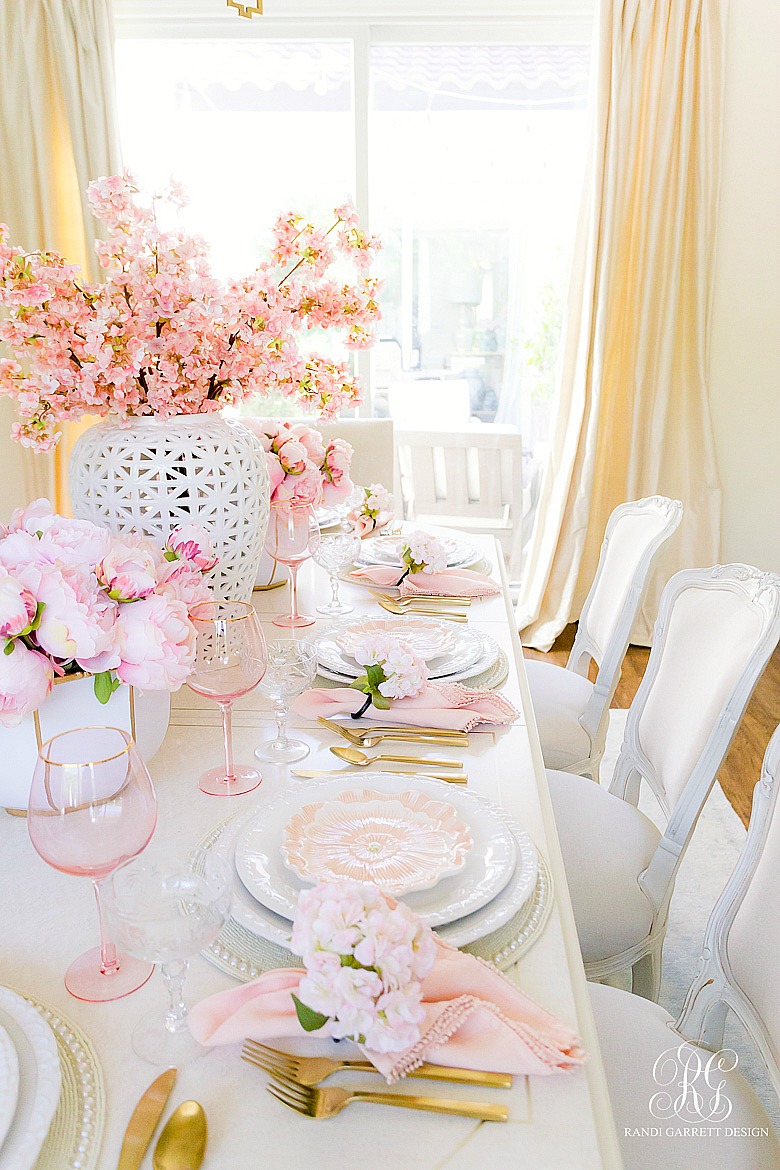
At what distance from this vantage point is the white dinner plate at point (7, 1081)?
654mm

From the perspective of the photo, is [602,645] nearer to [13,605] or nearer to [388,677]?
[388,677]

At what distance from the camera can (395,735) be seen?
1319mm

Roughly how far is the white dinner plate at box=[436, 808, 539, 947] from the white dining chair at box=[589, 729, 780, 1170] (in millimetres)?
304

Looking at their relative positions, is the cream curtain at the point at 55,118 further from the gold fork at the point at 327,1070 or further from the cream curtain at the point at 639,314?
the gold fork at the point at 327,1070

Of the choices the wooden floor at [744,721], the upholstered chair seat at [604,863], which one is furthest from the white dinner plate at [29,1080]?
the wooden floor at [744,721]

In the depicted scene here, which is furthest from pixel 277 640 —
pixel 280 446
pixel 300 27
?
pixel 300 27

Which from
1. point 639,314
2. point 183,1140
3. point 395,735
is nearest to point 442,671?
point 395,735

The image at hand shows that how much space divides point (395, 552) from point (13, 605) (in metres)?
1.31

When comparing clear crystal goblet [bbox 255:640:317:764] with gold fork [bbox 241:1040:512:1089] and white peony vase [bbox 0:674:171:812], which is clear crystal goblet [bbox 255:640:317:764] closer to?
white peony vase [bbox 0:674:171:812]

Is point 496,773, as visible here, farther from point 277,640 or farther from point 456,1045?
point 277,640

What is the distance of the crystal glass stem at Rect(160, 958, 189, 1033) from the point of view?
75 cm

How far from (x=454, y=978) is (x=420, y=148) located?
3869mm

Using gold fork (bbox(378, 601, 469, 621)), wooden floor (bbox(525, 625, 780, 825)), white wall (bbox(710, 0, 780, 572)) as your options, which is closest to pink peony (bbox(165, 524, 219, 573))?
gold fork (bbox(378, 601, 469, 621))

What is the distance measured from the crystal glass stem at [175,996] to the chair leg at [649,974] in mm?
930
